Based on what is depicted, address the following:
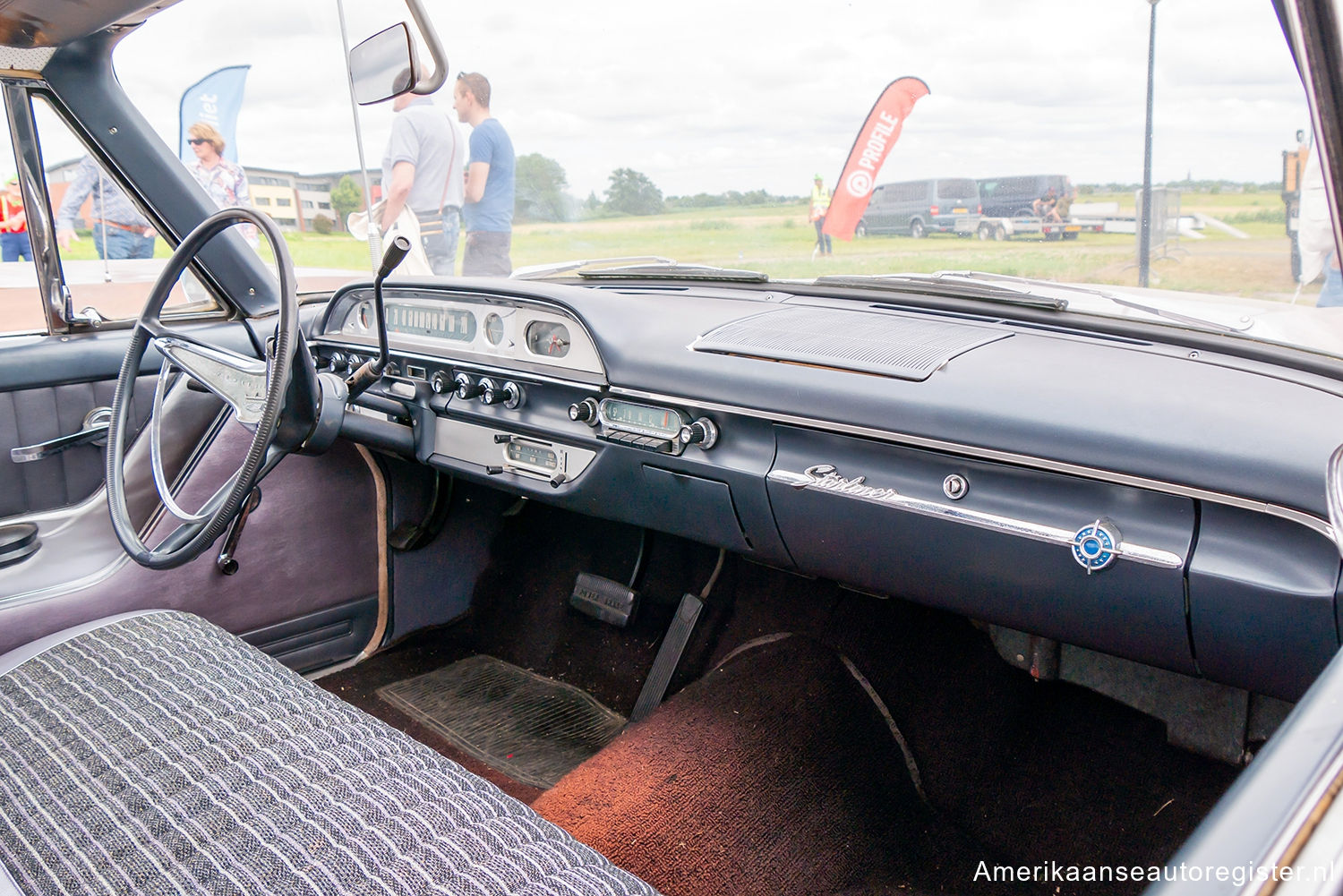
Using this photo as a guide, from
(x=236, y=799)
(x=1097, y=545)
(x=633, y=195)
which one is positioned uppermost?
(x=633, y=195)

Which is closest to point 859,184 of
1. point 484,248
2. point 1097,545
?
point 1097,545

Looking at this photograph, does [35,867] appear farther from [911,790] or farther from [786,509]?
[911,790]

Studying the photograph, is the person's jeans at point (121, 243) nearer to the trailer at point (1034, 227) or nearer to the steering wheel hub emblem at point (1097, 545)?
the trailer at point (1034, 227)

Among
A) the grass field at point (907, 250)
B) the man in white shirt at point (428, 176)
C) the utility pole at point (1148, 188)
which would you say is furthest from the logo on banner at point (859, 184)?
the man in white shirt at point (428, 176)

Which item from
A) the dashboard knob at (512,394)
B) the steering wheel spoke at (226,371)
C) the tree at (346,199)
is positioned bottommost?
the dashboard knob at (512,394)

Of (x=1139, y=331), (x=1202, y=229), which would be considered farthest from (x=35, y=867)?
(x=1202, y=229)

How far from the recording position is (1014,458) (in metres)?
1.43

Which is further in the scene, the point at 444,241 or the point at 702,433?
the point at 444,241

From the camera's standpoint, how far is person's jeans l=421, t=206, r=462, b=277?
3.85 meters

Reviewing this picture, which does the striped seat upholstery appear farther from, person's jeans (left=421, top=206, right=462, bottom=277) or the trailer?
person's jeans (left=421, top=206, right=462, bottom=277)

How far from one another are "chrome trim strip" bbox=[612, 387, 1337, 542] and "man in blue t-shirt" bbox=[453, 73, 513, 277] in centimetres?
224

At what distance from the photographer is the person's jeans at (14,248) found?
8.06 ft

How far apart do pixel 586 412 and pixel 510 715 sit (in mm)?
1095

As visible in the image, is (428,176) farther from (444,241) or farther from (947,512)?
(947,512)
